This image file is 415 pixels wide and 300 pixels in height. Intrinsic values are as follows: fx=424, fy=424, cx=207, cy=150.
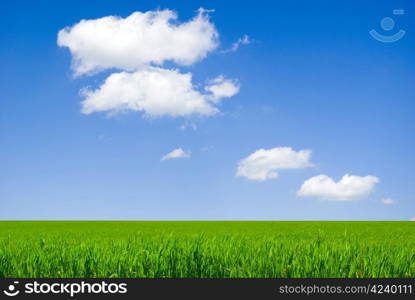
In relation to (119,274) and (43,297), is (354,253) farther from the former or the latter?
(43,297)

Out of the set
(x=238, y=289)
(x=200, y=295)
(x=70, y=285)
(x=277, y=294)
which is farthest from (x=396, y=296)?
(x=70, y=285)

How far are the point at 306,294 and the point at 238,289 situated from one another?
2.47ft

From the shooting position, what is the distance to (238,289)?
4.64m

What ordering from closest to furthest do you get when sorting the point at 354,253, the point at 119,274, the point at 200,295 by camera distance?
the point at 200,295 < the point at 119,274 < the point at 354,253

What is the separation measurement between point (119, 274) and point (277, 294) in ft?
8.31

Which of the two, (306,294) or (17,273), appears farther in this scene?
(17,273)

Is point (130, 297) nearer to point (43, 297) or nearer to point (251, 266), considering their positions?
point (43, 297)

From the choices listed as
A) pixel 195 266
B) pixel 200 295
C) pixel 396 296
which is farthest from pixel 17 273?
pixel 396 296

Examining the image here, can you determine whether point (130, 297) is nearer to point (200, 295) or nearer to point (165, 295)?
point (165, 295)

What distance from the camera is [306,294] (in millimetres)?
4668

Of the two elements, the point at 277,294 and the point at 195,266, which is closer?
the point at 277,294

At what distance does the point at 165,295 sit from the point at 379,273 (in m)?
3.33

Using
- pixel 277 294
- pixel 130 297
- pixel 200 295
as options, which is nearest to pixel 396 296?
pixel 277 294

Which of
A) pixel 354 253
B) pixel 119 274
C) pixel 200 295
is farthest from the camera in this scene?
pixel 354 253
